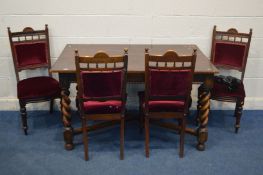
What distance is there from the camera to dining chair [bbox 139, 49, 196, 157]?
8.13 feet

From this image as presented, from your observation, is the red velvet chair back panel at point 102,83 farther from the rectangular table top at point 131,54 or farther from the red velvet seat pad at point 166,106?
the red velvet seat pad at point 166,106

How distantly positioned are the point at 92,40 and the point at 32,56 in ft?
2.14

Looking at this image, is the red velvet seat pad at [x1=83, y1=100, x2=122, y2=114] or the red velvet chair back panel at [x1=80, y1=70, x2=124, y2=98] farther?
the red velvet seat pad at [x1=83, y1=100, x2=122, y2=114]

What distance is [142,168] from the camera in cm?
271

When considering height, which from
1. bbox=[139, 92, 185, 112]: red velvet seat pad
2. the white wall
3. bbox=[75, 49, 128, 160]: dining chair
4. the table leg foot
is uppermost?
the white wall

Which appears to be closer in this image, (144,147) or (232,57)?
(144,147)

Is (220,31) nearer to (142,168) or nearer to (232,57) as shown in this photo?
(232,57)

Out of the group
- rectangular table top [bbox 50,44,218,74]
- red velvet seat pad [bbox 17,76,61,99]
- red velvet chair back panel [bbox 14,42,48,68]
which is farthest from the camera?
red velvet chair back panel [bbox 14,42,48,68]

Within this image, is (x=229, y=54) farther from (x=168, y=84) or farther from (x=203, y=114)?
(x=168, y=84)

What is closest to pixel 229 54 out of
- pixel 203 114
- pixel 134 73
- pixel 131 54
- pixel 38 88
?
pixel 203 114

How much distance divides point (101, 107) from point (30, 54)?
3.74 ft

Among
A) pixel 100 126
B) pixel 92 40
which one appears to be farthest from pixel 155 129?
pixel 92 40

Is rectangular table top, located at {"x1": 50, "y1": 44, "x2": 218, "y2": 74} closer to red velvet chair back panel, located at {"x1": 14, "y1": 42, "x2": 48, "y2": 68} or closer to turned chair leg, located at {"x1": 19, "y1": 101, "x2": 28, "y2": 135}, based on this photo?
red velvet chair back panel, located at {"x1": 14, "y1": 42, "x2": 48, "y2": 68}

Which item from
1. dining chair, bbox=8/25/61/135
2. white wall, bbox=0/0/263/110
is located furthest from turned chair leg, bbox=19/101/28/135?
white wall, bbox=0/0/263/110
